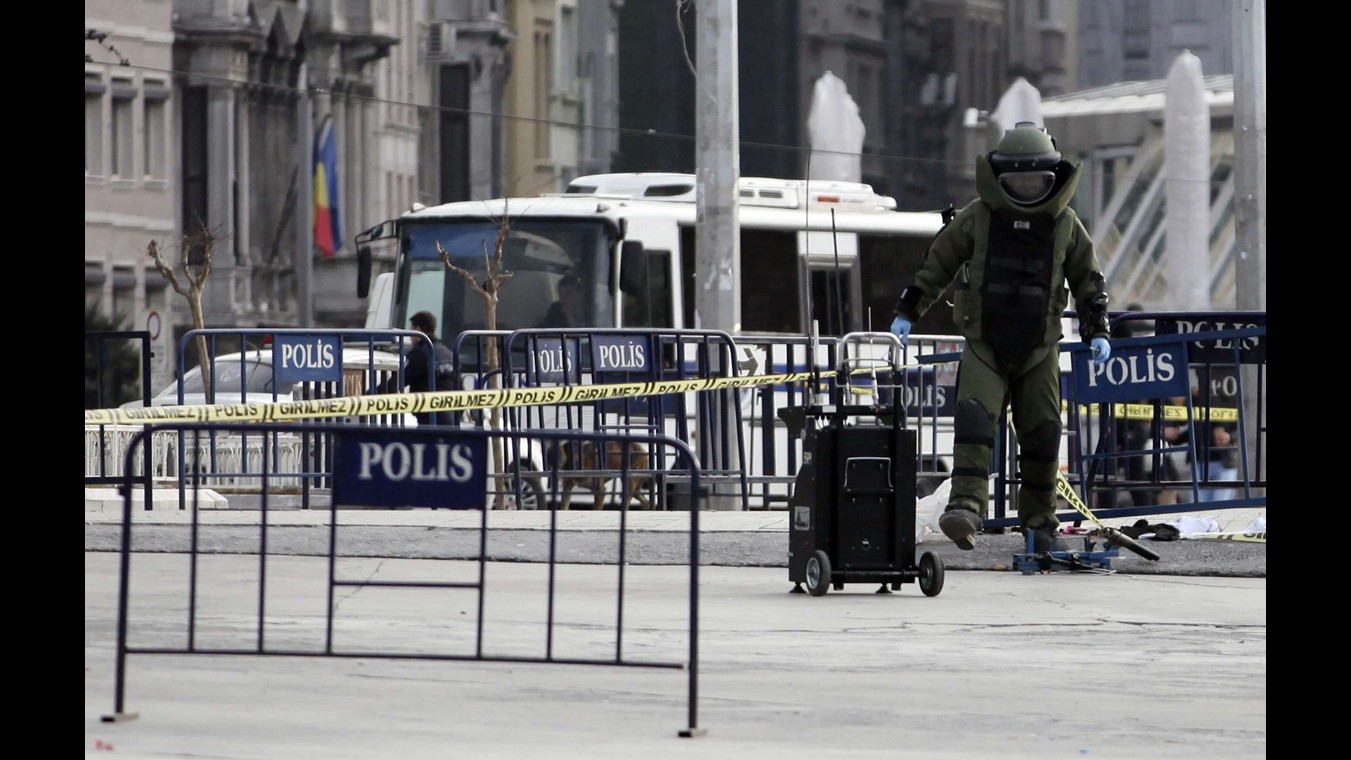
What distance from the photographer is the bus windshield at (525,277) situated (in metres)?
24.0

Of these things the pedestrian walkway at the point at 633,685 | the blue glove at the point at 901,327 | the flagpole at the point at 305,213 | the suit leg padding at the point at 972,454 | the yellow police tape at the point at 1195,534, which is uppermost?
the flagpole at the point at 305,213

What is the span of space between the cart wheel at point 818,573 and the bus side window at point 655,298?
14.4m

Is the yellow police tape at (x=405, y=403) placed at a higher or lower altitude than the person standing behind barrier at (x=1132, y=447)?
higher

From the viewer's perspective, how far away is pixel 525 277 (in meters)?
24.4

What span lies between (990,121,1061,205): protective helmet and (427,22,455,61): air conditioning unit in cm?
4382

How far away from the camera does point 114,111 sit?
1837 inches

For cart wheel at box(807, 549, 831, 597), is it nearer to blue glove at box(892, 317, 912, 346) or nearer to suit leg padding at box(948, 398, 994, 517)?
suit leg padding at box(948, 398, 994, 517)

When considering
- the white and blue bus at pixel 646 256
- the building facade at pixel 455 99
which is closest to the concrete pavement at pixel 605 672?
the white and blue bus at pixel 646 256

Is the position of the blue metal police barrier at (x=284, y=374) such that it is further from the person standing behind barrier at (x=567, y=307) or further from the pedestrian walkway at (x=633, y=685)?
the person standing behind barrier at (x=567, y=307)

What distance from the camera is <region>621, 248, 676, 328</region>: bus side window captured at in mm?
24203

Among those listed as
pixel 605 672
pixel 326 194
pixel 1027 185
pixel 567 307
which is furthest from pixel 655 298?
pixel 326 194

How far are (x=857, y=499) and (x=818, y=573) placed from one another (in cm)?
Result: 31
